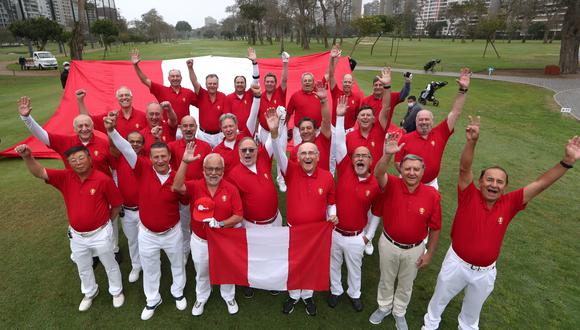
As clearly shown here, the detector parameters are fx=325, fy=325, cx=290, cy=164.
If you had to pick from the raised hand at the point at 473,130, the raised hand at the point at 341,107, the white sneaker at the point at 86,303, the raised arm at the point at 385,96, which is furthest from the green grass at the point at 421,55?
the white sneaker at the point at 86,303

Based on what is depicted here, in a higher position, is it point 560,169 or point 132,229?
point 560,169

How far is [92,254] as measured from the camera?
3875mm

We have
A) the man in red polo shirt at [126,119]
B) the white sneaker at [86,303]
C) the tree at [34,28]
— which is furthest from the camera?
the tree at [34,28]

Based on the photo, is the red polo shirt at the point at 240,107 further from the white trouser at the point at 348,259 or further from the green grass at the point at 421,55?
the green grass at the point at 421,55

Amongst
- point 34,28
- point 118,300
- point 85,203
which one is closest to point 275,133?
point 85,203

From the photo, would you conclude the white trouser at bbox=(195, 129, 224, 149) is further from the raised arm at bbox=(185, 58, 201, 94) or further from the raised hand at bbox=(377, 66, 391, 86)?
the raised hand at bbox=(377, 66, 391, 86)

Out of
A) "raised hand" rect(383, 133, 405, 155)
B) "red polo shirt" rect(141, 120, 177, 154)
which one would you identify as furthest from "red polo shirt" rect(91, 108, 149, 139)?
"raised hand" rect(383, 133, 405, 155)

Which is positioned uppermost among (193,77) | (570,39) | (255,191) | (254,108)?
(570,39)

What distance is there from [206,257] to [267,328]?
108 centimetres

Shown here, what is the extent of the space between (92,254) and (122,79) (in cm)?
647

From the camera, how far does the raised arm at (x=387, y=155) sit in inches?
128

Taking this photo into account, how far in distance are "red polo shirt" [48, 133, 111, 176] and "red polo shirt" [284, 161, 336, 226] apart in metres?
2.57

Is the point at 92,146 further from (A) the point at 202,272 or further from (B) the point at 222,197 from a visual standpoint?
(A) the point at 202,272

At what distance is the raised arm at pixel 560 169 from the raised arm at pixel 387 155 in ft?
3.95
